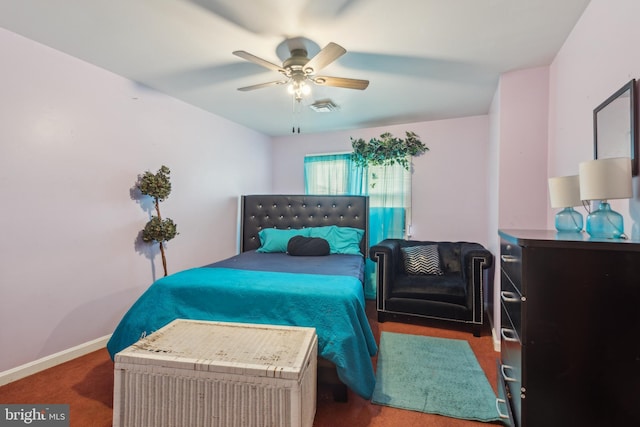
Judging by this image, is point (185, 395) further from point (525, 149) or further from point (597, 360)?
point (525, 149)

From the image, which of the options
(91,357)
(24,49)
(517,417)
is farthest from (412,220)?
(24,49)

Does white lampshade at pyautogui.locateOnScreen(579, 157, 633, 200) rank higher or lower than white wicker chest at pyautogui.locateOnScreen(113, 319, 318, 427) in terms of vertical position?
higher

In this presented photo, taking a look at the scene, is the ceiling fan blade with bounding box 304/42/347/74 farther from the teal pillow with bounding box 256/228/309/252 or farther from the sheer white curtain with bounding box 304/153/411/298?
the sheer white curtain with bounding box 304/153/411/298

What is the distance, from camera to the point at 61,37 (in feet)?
6.39

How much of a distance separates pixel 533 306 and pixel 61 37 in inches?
123

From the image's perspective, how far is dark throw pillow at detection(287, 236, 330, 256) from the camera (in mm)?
3070

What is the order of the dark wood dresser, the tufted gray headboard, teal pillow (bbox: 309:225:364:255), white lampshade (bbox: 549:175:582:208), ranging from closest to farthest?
the dark wood dresser
white lampshade (bbox: 549:175:582:208)
teal pillow (bbox: 309:225:364:255)
the tufted gray headboard

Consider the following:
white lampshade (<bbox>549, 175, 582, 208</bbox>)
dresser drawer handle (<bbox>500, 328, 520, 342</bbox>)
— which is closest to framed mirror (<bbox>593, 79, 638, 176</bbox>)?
white lampshade (<bbox>549, 175, 582, 208</bbox>)

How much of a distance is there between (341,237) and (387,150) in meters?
1.42

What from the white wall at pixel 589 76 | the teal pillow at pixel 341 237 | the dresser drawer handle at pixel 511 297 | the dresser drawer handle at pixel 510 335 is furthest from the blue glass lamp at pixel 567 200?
the teal pillow at pixel 341 237

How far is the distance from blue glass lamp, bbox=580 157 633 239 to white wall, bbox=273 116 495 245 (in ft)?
7.98

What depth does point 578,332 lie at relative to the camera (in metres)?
1.02

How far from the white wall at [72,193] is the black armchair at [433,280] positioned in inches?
88.9
